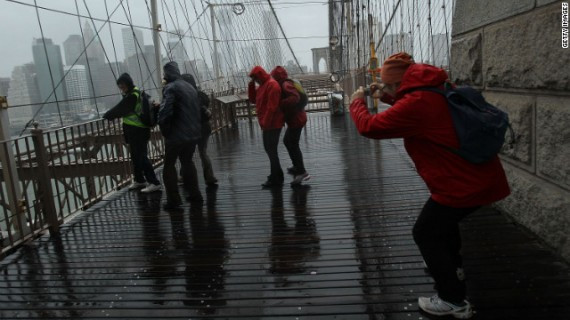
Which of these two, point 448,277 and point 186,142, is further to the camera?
point 186,142

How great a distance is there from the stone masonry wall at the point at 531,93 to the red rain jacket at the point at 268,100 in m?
1.97

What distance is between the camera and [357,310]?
260cm

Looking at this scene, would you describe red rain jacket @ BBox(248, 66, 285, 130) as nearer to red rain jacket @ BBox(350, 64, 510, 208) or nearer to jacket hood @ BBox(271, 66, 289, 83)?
jacket hood @ BBox(271, 66, 289, 83)

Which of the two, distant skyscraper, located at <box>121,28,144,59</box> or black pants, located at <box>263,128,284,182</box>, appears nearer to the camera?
black pants, located at <box>263,128,284,182</box>

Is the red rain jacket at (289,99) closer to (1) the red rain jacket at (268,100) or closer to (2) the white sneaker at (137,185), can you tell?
(1) the red rain jacket at (268,100)

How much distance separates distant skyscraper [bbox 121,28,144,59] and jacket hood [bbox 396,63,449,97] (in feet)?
34.1

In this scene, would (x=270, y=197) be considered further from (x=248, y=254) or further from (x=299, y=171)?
(x=248, y=254)

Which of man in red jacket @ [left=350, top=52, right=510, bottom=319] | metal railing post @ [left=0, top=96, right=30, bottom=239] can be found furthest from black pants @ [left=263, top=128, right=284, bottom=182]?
man in red jacket @ [left=350, top=52, right=510, bottom=319]

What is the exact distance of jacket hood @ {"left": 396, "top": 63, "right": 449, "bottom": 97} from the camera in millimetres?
2244

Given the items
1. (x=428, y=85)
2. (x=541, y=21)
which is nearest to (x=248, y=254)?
(x=428, y=85)

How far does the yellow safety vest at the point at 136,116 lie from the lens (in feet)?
17.9

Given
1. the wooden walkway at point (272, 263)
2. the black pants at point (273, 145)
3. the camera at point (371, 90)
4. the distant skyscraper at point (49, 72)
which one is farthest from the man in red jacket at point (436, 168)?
the distant skyscraper at point (49, 72)

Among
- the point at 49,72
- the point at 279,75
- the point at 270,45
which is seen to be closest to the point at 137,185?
the point at 279,75

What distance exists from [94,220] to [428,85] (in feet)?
12.3
